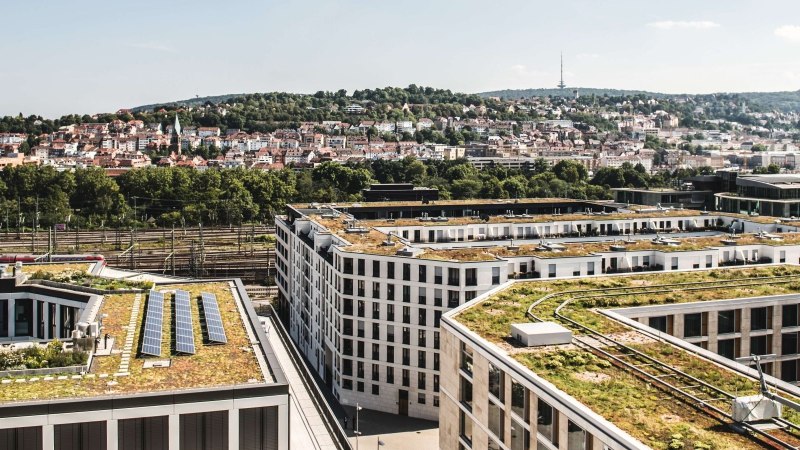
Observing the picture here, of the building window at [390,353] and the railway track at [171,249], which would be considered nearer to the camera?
the building window at [390,353]

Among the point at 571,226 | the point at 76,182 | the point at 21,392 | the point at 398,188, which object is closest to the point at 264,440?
the point at 21,392

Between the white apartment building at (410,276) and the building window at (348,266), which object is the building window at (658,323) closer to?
the white apartment building at (410,276)

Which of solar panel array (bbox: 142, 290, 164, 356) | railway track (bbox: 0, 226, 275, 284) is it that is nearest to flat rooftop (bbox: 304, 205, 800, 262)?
solar panel array (bbox: 142, 290, 164, 356)

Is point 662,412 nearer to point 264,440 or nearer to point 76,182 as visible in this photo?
point 264,440

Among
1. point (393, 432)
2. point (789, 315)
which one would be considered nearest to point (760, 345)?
point (789, 315)

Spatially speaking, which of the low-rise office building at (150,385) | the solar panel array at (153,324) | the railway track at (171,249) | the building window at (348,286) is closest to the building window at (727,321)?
the low-rise office building at (150,385)

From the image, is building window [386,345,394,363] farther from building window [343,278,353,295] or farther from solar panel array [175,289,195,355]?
solar panel array [175,289,195,355]
